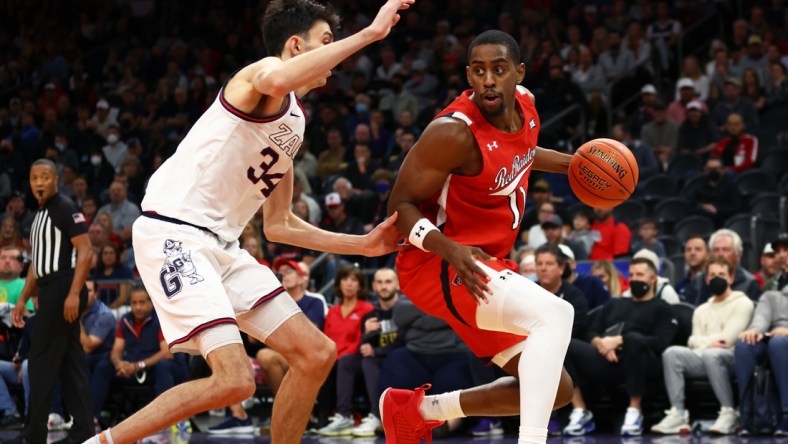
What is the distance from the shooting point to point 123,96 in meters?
19.1

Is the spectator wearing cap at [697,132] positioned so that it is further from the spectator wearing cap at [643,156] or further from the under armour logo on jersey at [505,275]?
the under armour logo on jersey at [505,275]

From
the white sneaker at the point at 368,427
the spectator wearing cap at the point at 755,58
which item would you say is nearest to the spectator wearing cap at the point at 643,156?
the spectator wearing cap at the point at 755,58

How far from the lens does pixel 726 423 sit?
8.33m

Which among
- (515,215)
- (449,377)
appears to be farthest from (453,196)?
(449,377)

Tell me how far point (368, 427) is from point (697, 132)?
6.54 metres

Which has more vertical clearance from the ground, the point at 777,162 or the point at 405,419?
the point at 777,162

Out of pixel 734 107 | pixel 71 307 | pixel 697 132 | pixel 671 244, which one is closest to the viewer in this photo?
pixel 71 307

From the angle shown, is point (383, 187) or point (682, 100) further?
point (682, 100)

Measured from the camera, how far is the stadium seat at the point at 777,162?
12523 mm

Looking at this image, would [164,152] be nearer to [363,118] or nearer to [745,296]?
[363,118]

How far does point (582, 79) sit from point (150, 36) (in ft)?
30.7

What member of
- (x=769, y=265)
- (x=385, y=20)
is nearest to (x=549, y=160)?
(x=385, y=20)

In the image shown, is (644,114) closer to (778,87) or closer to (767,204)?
(778,87)

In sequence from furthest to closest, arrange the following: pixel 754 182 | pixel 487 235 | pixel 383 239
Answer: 1. pixel 754 182
2. pixel 383 239
3. pixel 487 235
